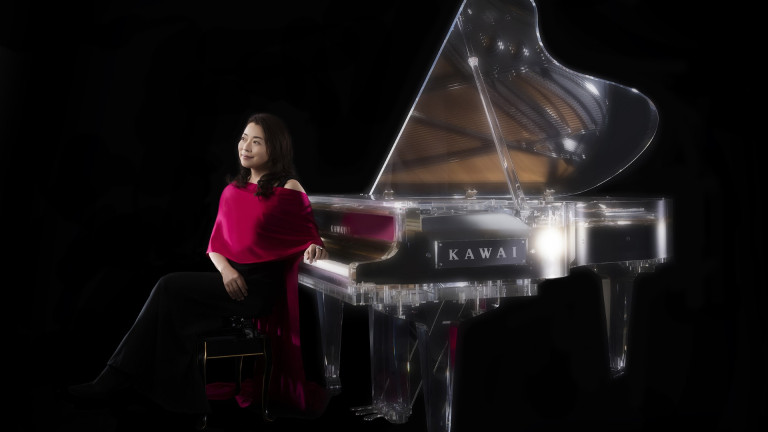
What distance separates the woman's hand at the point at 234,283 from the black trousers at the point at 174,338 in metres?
0.03

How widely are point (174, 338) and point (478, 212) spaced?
138 centimetres

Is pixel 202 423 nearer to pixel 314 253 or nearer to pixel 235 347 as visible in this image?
pixel 235 347

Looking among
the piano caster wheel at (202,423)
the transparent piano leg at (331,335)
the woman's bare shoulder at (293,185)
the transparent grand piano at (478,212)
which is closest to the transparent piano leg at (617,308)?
the transparent grand piano at (478,212)

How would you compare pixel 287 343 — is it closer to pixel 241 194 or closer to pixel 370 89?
pixel 241 194

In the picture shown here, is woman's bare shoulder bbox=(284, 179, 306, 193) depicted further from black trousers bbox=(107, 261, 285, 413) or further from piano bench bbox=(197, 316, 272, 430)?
piano bench bbox=(197, 316, 272, 430)

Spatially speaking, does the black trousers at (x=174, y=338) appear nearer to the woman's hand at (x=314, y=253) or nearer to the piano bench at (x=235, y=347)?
the piano bench at (x=235, y=347)

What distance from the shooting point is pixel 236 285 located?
3.60m

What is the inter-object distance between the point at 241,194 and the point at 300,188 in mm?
256

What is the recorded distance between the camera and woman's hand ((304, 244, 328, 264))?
11.6ft

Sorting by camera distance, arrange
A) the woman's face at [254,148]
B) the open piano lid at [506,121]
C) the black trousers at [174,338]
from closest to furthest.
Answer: the black trousers at [174,338] → the woman's face at [254,148] → the open piano lid at [506,121]

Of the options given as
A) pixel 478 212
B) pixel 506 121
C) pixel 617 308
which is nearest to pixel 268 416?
pixel 478 212

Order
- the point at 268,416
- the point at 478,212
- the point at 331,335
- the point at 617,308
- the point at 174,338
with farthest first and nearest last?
the point at 617,308
the point at 331,335
the point at 268,416
the point at 174,338
the point at 478,212

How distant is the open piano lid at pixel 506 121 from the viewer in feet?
12.7

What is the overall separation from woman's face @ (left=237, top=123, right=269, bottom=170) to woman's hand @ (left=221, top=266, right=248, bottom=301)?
0.47m
